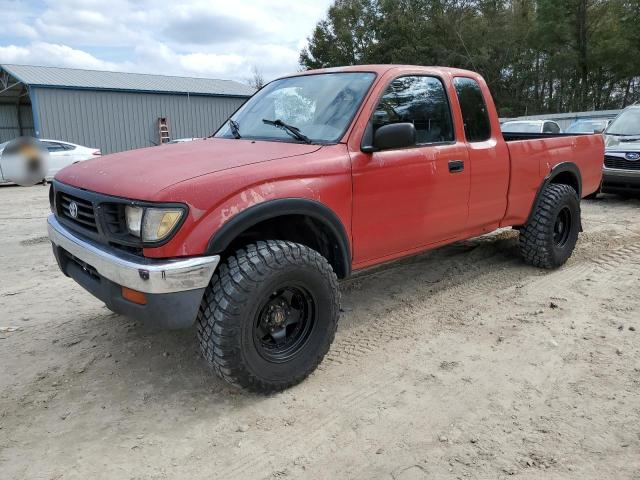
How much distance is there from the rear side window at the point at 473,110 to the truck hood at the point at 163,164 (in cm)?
163

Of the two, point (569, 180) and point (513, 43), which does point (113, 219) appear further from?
point (513, 43)

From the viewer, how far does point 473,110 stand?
14.4ft

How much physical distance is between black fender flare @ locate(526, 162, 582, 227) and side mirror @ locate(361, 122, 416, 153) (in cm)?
226

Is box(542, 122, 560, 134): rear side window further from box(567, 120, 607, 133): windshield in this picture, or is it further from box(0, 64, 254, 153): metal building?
box(0, 64, 254, 153): metal building

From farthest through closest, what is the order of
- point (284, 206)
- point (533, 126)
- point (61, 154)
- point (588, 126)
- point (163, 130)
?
point (163, 130)
point (61, 154)
point (588, 126)
point (533, 126)
point (284, 206)

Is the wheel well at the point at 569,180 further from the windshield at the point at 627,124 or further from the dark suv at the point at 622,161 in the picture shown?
the windshield at the point at 627,124

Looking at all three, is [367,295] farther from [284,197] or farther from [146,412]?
[146,412]

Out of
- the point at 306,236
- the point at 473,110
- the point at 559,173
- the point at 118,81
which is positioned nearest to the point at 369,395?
the point at 306,236

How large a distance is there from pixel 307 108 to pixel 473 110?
156 centimetres

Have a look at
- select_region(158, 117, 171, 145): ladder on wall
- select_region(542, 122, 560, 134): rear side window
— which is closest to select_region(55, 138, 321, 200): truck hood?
select_region(542, 122, 560, 134): rear side window

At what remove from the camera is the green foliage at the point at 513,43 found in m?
30.4

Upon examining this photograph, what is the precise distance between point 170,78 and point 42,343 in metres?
26.4

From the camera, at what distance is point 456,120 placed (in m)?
4.18

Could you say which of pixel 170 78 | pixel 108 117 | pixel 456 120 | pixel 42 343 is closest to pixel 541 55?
pixel 170 78
